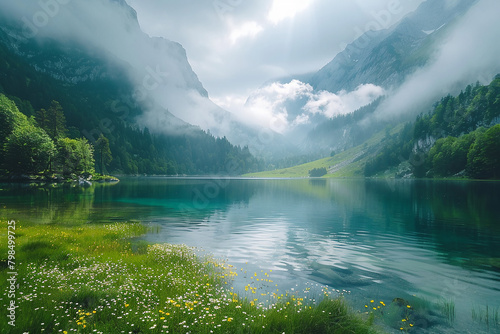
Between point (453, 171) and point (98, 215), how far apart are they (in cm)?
20478

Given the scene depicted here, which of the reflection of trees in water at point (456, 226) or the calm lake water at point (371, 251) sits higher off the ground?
the reflection of trees in water at point (456, 226)

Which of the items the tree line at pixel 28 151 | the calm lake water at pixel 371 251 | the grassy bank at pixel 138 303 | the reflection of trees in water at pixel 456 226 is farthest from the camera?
the tree line at pixel 28 151

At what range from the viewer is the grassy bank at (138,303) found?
8.60 meters

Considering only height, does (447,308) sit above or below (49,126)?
below

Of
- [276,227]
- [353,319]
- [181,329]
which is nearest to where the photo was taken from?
[181,329]

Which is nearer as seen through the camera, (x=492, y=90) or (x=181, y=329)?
(x=181, y=329)

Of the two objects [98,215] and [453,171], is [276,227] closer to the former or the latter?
[98,215]

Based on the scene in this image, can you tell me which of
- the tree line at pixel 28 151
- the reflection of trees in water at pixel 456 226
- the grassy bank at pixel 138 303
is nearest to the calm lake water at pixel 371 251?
the reflection of trees in water at pixel 456 226

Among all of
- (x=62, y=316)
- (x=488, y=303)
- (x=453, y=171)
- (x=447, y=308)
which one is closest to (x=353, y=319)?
(x=447, y=308)

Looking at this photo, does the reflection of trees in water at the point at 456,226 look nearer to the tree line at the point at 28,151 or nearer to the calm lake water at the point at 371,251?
the calm lake water at the point at 371,251

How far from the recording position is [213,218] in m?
42.2

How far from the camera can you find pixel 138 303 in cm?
1010

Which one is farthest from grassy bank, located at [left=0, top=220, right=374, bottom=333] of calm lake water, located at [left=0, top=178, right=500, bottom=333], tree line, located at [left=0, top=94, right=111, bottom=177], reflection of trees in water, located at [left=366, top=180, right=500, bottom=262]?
tree line, located at [left=0, top=94, right=111, bottom=177]

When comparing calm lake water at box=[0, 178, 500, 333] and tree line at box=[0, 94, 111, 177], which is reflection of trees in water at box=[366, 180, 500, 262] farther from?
tree line at box=[0, 94, 111, 177]
